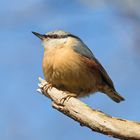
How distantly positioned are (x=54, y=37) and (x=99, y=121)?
1798 millimetres

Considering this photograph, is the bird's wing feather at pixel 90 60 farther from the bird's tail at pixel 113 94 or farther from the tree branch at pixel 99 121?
the tree branch at pixel 99 121

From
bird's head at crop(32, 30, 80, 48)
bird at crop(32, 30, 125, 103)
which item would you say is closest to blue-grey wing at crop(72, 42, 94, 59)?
bird at crop(32, 30, 125, 103)

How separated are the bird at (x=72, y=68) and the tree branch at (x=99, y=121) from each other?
63 centimetres

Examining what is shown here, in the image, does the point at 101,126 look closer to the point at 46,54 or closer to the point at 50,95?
the point at 50,95

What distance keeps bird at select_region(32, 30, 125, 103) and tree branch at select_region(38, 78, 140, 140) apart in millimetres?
626

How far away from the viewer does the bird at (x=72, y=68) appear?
5.26m

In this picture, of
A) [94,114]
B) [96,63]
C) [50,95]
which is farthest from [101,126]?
[96,63]

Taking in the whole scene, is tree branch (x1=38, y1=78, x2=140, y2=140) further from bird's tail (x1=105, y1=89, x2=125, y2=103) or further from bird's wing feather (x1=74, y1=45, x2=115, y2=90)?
bird's tail (x1=105, y1=89, x2=125, y2=103)

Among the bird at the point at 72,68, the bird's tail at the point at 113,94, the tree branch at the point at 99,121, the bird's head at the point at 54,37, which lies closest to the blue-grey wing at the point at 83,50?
the bird at the point at 72,68

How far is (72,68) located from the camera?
5270 mm

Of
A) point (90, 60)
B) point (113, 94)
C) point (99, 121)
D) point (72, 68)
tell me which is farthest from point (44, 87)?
point (99, 121)

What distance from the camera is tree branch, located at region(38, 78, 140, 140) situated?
12.9 feet

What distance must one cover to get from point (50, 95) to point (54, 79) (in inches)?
12.1

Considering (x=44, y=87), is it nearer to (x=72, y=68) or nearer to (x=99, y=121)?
(x=72, y=68)
